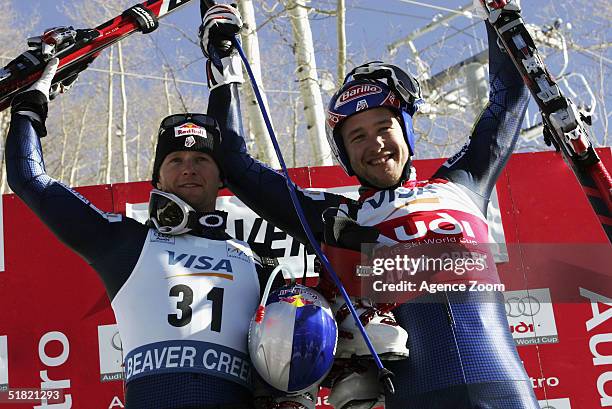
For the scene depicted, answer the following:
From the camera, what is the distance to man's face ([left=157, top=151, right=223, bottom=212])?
3439 millimetres

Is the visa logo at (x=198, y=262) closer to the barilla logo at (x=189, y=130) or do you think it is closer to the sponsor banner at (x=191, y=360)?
the sponsor banner at (x=191, y=360)

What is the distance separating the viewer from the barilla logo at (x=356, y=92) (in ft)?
10.6

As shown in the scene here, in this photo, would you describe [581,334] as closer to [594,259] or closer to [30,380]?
[594,259]

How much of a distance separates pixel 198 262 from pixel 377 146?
2.75ft

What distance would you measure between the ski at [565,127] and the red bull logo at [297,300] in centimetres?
104

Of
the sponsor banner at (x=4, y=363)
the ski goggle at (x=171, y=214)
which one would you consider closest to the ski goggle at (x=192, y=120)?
the ski goggle at (x=171, y=214)

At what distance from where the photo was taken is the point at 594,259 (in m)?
5.25

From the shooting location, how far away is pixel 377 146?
3.16m

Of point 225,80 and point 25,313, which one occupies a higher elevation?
point 225,80

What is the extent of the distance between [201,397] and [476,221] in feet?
3.91

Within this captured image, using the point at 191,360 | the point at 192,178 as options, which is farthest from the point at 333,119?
the point at 191,360

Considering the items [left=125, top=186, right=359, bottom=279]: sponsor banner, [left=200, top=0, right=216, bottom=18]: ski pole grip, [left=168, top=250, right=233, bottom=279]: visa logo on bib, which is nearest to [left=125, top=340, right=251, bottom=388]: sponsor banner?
[left=168, top=250, right=233, bottom=279]: visa logo on bib

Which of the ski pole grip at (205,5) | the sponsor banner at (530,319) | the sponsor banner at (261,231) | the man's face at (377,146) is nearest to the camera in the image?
the man's face at (377,146)

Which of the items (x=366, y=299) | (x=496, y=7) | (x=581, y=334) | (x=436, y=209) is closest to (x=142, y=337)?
(x=366, y=299)
